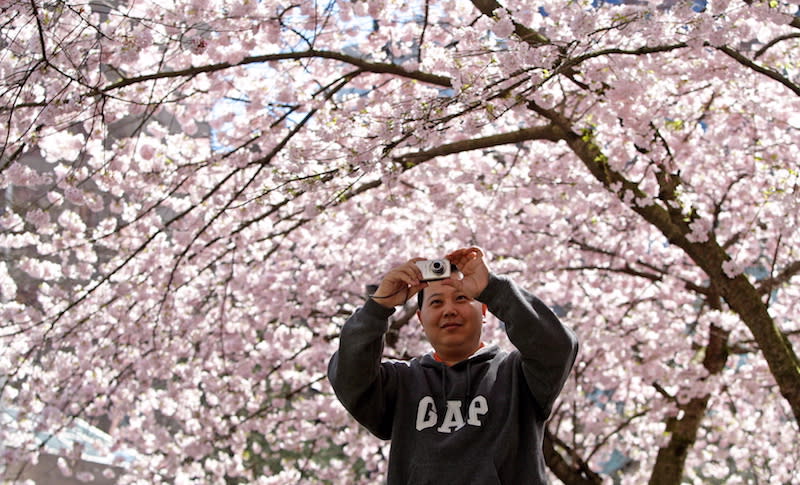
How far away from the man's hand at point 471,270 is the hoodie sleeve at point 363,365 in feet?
0.66

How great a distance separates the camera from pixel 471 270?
204 cm

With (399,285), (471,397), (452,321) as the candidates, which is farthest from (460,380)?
(399,285)

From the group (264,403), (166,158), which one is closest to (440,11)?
(166,158)

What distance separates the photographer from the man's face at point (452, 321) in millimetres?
2191

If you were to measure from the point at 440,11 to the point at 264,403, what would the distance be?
4519 mm

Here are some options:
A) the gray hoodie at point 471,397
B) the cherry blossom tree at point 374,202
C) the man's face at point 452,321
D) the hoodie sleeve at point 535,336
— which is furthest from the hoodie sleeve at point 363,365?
the cherry blossom tree at point 374,202

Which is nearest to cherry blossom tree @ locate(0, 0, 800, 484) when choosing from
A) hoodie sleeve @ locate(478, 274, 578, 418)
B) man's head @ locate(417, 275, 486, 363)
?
man's head @ locate(417, 275, 486, 363)

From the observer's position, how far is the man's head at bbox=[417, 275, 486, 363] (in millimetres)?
2191

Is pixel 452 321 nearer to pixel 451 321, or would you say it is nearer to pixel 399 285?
pixel 451 321

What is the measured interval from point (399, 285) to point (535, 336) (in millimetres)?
353

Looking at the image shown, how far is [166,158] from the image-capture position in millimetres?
5188

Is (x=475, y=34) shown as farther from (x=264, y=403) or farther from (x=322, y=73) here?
(x=264, y=403)

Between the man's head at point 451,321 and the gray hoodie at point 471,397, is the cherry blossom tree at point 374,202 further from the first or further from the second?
the gray hoodie at point 471,397

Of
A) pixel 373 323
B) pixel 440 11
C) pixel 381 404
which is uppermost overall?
pixel 440 11
